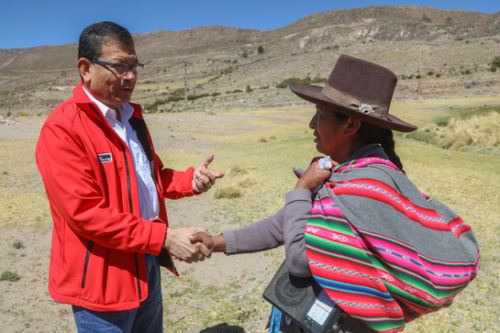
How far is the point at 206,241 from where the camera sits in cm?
252

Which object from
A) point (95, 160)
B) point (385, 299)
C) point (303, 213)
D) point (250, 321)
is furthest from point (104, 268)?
point (250, 321)

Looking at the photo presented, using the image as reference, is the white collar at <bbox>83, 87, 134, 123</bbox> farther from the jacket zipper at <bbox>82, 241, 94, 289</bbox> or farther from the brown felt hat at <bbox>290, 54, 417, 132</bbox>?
the brown felt hat at <bbox>290, 54, 417, 132</bbox>

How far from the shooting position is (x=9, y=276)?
5.65 metres

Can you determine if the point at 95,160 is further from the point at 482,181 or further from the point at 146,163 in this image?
the point at 482,181

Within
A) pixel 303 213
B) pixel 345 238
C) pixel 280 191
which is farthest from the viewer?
pixel 280 191

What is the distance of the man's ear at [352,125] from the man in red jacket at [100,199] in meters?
1.06

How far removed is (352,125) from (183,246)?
44.6 inches

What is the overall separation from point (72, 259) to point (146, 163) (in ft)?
2.32

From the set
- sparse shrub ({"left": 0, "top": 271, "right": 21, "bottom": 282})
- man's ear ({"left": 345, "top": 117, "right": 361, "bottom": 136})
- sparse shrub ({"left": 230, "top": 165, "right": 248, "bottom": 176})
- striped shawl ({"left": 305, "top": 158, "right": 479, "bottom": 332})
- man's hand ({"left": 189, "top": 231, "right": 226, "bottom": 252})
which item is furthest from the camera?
sparse shrub ({"left": 230, "top": 165, "right": 248, "bottom": 176})

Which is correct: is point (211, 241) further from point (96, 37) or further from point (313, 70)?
point (313, 70)

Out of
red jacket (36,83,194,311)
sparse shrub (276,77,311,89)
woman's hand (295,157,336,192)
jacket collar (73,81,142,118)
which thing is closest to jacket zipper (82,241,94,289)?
red jacket (36,83,194,311)

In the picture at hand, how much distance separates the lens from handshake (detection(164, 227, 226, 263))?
242 centimetres

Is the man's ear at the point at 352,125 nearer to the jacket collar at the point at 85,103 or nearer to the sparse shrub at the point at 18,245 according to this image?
the jacket collar at the point at 85,103

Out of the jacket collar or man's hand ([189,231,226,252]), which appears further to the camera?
man's hand ([189,231,226,252])
